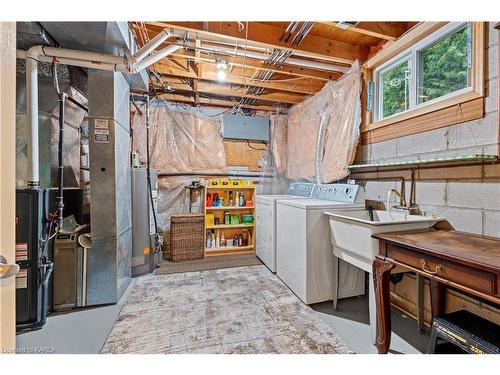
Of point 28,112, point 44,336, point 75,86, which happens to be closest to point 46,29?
point 28,112

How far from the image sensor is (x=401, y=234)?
147cm

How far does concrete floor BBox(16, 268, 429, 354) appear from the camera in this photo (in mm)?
1562

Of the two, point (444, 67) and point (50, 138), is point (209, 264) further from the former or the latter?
point (444, 67)

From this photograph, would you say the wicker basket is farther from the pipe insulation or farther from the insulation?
the insulation

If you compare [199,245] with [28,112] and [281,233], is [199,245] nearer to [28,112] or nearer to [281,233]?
[281,233]

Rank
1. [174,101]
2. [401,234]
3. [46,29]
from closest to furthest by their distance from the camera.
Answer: [401,234]
[46,29]
[174,101]

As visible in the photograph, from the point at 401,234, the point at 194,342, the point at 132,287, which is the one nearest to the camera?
the point at 401,234

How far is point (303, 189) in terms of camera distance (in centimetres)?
322

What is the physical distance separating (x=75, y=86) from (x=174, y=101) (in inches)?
53.0

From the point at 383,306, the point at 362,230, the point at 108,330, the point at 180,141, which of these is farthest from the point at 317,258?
the point at 180,141

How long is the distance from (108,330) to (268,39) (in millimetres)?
2800

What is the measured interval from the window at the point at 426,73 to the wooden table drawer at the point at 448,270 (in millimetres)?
1232

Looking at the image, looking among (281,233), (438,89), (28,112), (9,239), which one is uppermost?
(438,89)

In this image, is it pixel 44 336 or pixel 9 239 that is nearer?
pixel 9 239
